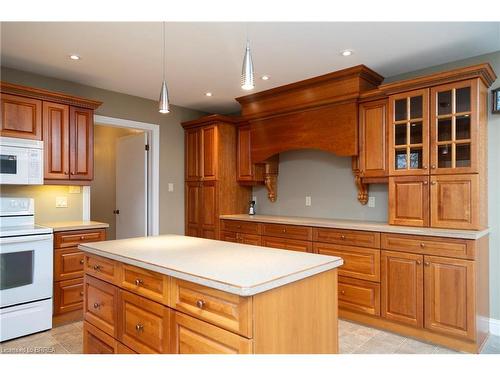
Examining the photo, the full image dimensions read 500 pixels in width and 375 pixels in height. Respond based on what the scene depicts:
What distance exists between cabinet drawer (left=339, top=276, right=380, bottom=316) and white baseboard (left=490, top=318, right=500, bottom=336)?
96 cm

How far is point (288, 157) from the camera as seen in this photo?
4395mm

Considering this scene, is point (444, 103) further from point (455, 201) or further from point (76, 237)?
point (76, 237)

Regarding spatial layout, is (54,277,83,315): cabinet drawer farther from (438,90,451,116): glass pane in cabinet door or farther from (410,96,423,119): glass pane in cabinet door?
(438,90,451,116): glass pane in cabinet door

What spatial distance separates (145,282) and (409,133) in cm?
255

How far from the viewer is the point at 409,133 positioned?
294 cm

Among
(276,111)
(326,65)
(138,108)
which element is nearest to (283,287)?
(326,65)

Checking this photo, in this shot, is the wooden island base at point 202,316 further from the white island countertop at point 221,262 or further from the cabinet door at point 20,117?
the cabinet door at point 20,117

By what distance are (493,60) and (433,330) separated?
243 cm

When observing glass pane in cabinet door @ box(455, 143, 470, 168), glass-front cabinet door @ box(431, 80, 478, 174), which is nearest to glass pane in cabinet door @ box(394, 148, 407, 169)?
glass-front cabinet door @ box(431, 80, 478, 174)

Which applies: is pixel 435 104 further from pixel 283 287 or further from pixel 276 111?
pixel 283 287

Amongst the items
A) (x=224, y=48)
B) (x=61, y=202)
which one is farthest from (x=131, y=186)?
(x=224, y=48)

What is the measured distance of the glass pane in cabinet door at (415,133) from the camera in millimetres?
2893

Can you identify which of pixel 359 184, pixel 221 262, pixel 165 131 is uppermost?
pixel 165 131

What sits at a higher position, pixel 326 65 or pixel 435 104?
pixel 326 65
